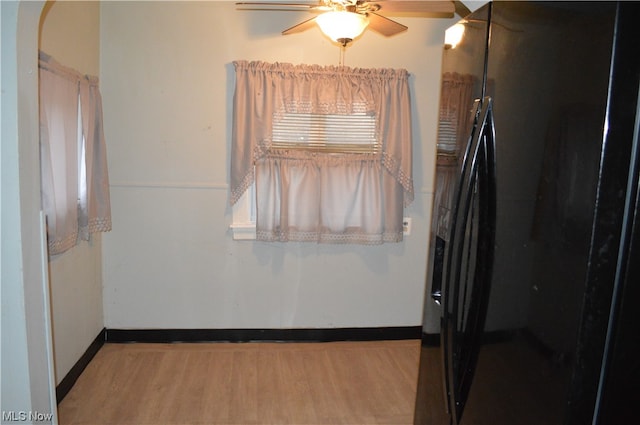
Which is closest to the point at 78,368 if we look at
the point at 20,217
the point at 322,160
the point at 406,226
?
the point at 20,217

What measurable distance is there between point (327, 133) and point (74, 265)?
1908 millimetres

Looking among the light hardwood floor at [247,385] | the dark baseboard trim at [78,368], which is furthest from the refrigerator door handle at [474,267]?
the dark baseboard trim at [78,368]

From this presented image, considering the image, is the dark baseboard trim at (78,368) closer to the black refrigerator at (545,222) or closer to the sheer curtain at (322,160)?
the sheer curtain at (322,160)

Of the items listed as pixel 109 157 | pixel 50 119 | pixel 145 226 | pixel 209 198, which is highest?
pixel 50 119

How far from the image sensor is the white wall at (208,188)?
9.84 ft

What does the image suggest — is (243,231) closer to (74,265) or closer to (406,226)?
(74,265)

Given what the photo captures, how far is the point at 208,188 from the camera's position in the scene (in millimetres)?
3150

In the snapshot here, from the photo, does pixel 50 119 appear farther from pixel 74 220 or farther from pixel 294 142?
pixel 294 142

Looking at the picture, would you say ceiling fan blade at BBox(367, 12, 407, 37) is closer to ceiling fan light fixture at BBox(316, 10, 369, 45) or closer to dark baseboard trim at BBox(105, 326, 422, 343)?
ceiling fan light fixture at BBox(316, 10, 369, 45)

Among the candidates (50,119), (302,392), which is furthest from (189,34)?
(302,392)

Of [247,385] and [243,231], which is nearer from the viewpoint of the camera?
[247,385]

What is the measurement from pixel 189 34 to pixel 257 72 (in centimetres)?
→ 56

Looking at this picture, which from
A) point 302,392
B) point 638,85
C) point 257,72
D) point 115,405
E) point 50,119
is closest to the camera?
point 638,85

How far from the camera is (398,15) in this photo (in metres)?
3.09
